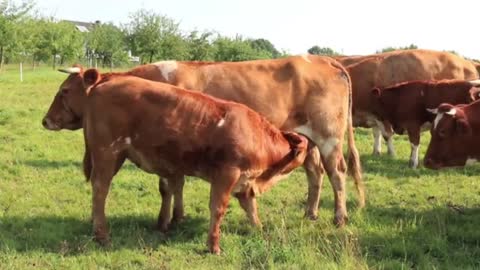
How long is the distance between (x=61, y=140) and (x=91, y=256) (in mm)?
7766

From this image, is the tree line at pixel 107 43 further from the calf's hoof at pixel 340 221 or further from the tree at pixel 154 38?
the calf's hoof at pixel 340 221

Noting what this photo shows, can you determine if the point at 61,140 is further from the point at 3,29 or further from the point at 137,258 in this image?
the point at 3,29

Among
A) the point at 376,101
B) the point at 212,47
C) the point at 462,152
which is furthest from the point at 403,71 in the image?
the point at 212,47

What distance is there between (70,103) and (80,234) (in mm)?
1761

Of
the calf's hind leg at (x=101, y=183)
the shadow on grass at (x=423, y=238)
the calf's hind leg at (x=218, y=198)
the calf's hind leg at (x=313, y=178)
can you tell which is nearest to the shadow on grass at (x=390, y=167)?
the shadow on grass at (x=423, y=238)

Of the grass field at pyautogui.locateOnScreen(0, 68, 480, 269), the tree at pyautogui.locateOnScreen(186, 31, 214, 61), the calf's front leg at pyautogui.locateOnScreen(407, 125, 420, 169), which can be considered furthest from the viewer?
the tree at pyautogui.locateOnScreen(186, 31, 214, 61)

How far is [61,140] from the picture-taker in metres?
13.5

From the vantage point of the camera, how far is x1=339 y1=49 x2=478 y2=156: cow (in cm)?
1409

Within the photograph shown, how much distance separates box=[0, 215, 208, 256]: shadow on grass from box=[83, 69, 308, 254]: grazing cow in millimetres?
288

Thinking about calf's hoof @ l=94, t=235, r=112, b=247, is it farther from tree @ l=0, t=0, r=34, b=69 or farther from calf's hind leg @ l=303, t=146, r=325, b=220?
tree @ l=0, t=0, r=34, b=69

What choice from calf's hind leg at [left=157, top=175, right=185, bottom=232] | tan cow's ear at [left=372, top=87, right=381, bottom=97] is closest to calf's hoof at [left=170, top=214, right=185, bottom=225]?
calf's hind leg at [left=157, top=175, right=185, bottom=232]

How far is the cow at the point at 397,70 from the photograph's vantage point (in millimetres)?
14094

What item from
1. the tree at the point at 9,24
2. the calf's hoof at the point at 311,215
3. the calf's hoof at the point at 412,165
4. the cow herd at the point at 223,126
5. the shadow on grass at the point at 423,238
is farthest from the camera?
the tree at the point at 9,24

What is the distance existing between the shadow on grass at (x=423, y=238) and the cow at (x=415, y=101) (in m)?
3.80
